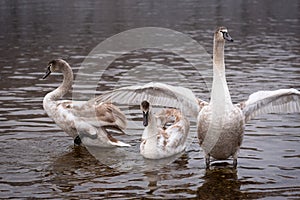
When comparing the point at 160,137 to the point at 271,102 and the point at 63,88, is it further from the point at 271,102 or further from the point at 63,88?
the point at 63,88

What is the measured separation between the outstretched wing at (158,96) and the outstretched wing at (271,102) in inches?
33.8

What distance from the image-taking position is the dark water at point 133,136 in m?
9.40

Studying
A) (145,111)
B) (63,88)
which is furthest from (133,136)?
(145,111)

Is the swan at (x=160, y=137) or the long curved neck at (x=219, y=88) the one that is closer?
the long curved neck at (x=219, y=88)

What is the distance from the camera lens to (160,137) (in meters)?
11.3

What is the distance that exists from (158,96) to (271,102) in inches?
75.6

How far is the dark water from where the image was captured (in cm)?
940

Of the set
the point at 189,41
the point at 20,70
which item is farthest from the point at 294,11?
the point at 20,70

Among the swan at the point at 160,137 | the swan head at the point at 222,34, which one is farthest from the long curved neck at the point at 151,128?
the swan head at the point at 222,34

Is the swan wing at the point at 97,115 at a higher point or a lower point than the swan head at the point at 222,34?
lower

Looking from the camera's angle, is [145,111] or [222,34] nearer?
[222,34]

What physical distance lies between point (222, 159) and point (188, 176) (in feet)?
2.97

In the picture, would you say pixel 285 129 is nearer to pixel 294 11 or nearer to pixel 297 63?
pixel 297 63

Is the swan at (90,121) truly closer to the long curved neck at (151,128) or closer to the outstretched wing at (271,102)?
the long curved neck at (151,128)
